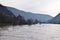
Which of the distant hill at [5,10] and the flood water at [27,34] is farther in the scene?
the distant hill at [5,10]

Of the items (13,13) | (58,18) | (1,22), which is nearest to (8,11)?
(13,13)

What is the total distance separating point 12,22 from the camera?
119 meters

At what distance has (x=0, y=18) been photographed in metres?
114

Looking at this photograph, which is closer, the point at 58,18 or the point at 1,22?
the point at 1,22

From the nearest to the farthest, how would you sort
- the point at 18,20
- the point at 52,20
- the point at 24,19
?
the point at 18,20
the point at 24,19
the point at 52,20

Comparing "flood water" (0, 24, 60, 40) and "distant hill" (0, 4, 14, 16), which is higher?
"distant hill" (0, 4, 14, 16)

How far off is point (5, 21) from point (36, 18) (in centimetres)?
4908

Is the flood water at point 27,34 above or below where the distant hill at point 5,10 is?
below

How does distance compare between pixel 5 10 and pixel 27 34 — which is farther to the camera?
pixel 5 10

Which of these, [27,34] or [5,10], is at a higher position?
[5,10]

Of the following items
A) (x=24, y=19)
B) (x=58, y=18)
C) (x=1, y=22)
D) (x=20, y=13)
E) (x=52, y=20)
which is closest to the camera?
(x=1, y=22)

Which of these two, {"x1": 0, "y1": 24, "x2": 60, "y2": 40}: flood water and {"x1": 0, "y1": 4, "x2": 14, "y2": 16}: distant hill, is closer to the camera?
{"x1": 0, "y1": 24, "x2": 60, "y2": 40}: flood water

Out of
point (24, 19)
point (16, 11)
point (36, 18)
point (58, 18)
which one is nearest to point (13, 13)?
point (16, 11)

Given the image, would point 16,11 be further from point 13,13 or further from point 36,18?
point 36,18
